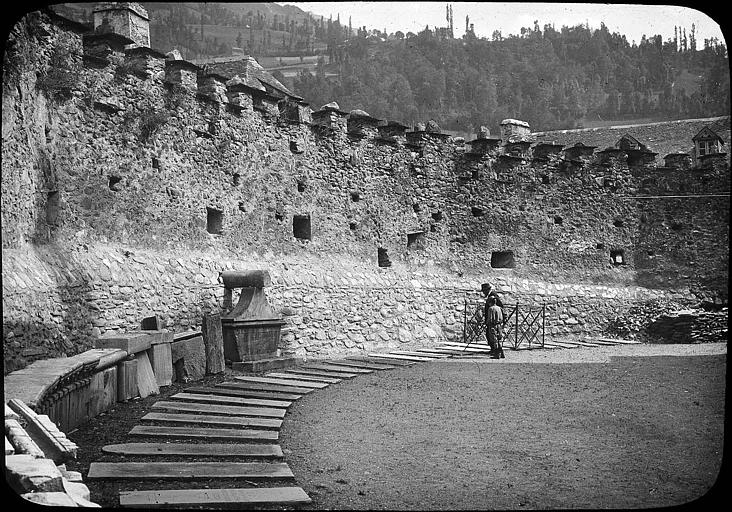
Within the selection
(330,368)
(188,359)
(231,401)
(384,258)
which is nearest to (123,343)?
(231,401)

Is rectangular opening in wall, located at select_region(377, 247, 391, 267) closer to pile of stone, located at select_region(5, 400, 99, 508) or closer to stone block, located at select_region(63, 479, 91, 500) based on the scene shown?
pile of stone, located at select_region(5, 400, 99, 508)

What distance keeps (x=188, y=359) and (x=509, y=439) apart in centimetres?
494

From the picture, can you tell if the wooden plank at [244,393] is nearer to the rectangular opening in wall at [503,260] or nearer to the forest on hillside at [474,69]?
the rectangular opening in wall at [503,260]

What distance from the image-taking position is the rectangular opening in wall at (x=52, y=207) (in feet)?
32.4

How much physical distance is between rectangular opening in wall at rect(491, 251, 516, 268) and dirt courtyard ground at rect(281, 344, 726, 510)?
6688 millimetres

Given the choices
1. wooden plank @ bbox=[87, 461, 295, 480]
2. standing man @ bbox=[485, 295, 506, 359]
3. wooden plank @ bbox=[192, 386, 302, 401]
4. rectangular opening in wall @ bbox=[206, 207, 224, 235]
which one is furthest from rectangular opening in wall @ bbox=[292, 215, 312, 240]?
wooden plank @ bbox=[87, 461, 295, 480]

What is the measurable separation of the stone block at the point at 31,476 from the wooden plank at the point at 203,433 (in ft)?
9.01

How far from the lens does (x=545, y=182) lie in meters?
19.2

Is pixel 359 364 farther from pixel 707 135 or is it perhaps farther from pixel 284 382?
pixel 707 135

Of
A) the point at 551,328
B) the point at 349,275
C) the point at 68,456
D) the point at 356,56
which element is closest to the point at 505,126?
the point at 356,56

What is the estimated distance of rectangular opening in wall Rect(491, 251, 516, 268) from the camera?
1853cm

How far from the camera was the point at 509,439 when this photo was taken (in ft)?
23.7

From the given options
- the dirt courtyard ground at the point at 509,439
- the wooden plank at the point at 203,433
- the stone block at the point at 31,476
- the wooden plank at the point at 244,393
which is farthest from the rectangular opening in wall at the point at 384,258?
the stone block at the point at 31,476

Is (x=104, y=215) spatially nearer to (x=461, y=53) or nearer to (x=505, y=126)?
(x=505, y=126)
